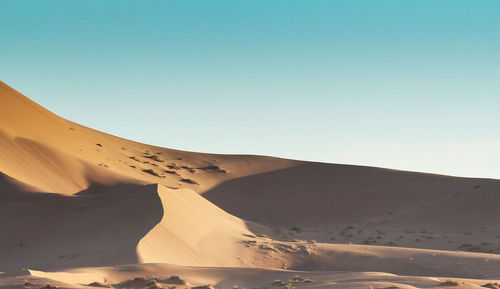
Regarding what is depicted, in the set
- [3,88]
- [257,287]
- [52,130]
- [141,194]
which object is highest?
[3,88]

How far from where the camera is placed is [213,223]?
2805 cm

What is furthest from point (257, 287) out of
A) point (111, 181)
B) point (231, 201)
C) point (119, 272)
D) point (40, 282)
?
point (231, 201)

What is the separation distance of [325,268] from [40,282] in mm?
11487

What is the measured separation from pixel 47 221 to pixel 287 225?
21.7 m

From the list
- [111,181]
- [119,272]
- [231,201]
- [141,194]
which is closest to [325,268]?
[119,272]

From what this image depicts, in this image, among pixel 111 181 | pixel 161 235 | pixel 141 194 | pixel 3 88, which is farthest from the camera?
pixel 3 88

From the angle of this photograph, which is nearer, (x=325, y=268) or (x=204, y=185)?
(x=325, y=268)

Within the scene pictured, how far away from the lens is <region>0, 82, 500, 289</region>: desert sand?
56.2 feet

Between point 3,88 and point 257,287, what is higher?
point 3,88

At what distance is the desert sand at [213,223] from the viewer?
56.2 feet

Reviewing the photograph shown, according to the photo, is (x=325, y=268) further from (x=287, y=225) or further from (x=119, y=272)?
(x=287, y=225)

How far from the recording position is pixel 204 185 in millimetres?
55125

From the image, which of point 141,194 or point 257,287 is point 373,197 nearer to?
point 141,194

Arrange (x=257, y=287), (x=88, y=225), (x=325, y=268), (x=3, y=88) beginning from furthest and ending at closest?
1. (x=3, y=88)
2. (x=88, y=225)
3. (x=325, y=268)
4. (x=257, y=287)
